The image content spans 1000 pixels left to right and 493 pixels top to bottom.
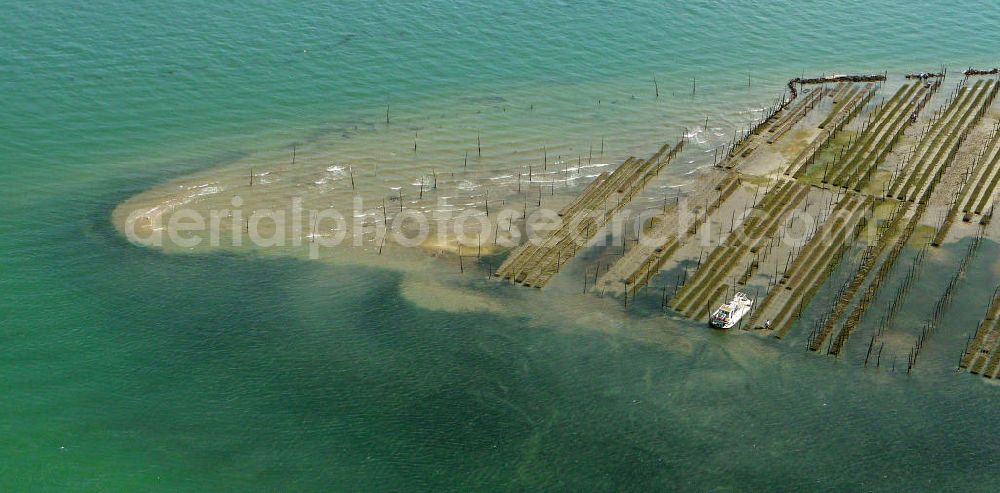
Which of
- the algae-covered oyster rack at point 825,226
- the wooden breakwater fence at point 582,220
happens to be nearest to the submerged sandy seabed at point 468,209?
the algae-covered oyster rack at point 825,226

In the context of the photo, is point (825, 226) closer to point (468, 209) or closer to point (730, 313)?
point (730, 313)

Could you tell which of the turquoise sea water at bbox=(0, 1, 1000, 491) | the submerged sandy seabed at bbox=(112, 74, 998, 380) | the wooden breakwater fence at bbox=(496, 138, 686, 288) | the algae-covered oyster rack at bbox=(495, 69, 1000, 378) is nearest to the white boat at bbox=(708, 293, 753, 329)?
the algae-covered oyster rack at bbox=(495, 69, 1000, 378)

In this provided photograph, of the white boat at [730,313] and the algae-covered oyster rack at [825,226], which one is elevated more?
the algae-covered oyster rack at [825,226]

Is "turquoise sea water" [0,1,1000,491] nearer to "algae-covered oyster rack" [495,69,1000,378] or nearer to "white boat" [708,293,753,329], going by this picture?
"white boat" [708,293,753,329]

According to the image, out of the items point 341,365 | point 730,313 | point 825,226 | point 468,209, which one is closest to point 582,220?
point 468,209

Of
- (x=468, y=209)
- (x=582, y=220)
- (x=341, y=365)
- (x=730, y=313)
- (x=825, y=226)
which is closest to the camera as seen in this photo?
(x=341, y=365)

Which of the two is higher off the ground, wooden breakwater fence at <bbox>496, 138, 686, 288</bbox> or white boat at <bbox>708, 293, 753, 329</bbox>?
wooden breakwater fence at <bbox>496, 138, 686, 288</bbox>

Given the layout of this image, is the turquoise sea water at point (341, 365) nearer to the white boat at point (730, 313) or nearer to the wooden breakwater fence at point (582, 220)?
the white boat at point (730, 313)
